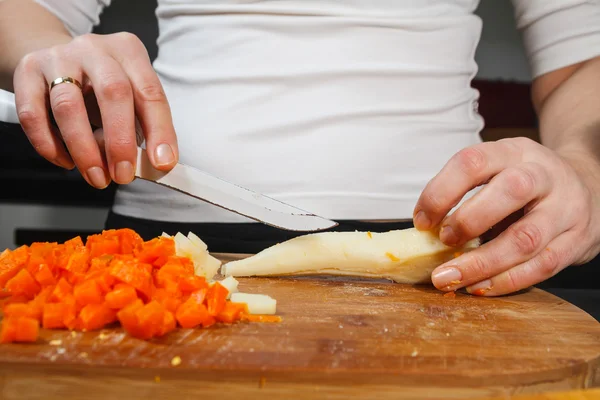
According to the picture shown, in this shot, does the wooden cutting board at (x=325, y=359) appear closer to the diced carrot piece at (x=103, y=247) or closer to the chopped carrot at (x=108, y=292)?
the chopped carrot at (x=108, y=292)

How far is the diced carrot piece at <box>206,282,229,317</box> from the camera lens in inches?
40.0

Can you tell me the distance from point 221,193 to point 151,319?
0.40 metres

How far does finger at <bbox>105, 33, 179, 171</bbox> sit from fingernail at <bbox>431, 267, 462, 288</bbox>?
58cm

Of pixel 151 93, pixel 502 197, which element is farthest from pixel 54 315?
pixel 502 197

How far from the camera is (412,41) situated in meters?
1.54

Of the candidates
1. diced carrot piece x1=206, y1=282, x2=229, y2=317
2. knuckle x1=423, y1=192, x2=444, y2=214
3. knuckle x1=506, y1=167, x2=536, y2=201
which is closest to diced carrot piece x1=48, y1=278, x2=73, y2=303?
diced carrot piece x1=206, y1=282, x2=229, y2=317

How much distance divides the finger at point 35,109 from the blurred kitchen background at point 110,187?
2.13 ft

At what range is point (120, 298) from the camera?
97 cm

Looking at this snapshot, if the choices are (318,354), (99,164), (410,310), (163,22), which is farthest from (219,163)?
(318,354)

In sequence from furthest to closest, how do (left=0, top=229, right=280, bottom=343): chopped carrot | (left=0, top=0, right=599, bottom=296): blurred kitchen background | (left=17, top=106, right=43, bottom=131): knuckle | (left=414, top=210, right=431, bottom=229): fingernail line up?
(left=0, top=0, right=599, bottom=296): blurred kitchen background, (left=414, top=210, right=431, bottom=229): fingernail, (left=17, top=106, right=43, bottom=131): knuckle, (left=0, top=229, right=280, bottom=343): chopped carrot

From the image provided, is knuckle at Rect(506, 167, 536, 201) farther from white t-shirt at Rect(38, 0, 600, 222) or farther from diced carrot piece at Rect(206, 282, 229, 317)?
diced carrot piece at Rect(206, 282, 229, 317)

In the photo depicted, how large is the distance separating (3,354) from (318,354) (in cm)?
44

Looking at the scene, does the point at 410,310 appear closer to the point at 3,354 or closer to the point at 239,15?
the point at 3,354

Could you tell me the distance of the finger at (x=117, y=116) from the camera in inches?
44.9
